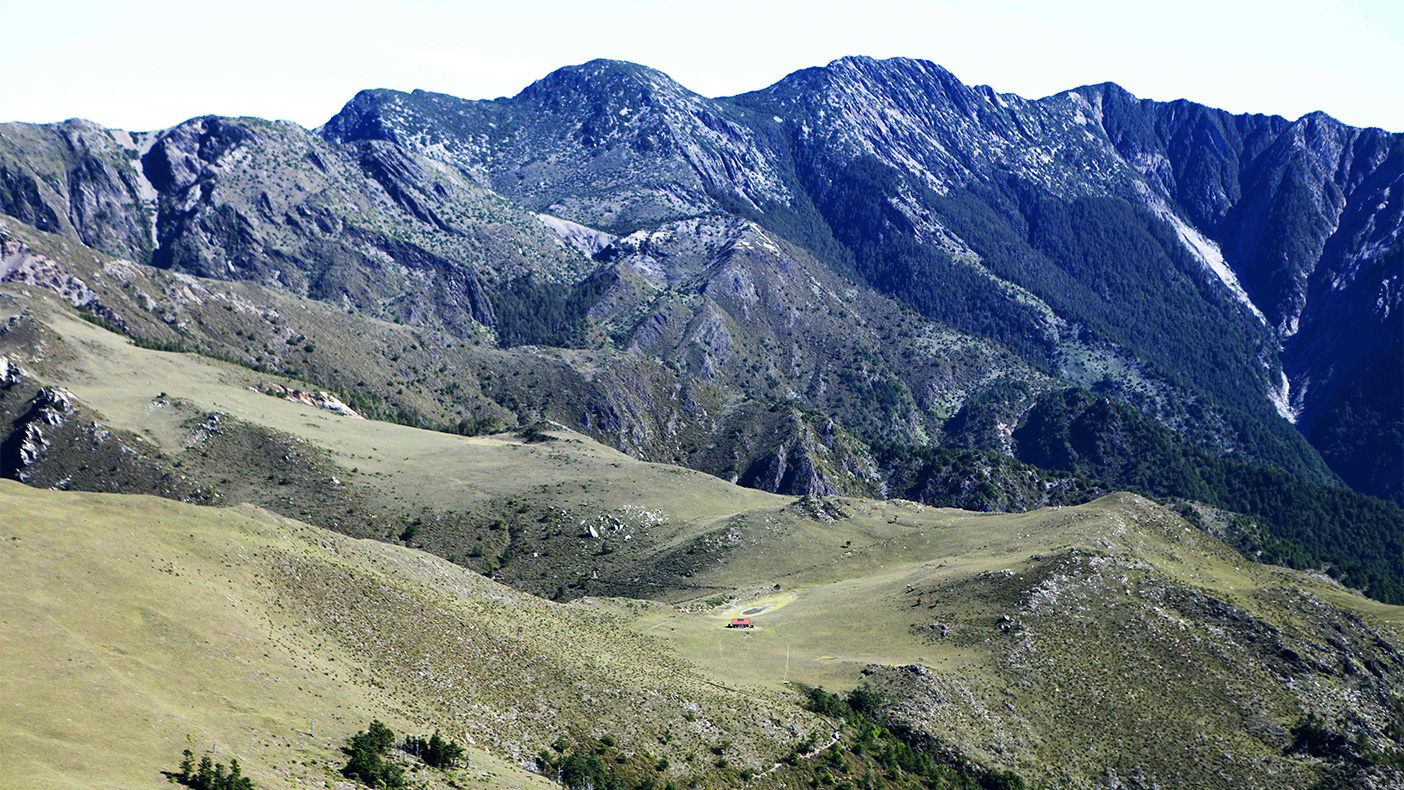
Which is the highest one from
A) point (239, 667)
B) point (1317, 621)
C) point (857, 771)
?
point (1317, 621)

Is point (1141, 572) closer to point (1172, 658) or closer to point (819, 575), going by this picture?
point (1172, 658)

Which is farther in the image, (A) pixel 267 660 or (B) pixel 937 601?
(B) pixel 937 601

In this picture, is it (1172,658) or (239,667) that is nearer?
(239,667)

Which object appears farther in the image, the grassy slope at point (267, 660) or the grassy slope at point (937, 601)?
the grassy slope at point (937, 601)

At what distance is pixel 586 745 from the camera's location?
243 ft

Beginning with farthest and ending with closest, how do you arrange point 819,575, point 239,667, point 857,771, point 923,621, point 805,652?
1. point 819,575
2. point 923,621
3. point 805,652
4. point 857,771
5. point 239,667

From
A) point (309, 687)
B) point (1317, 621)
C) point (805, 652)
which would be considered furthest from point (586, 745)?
point (1317, 621)

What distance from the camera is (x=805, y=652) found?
4213 inches

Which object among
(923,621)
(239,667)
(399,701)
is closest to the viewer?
(239,667)

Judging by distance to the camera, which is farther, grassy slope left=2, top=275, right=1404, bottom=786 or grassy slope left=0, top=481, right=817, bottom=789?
grassy slope left=2, top=275, right=1404, bottom=786

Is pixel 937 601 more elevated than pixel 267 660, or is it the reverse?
pixel 937 601

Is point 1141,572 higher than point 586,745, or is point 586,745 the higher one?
point 1141,572

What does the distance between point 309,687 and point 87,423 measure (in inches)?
4583

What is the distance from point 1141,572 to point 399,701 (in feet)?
279
